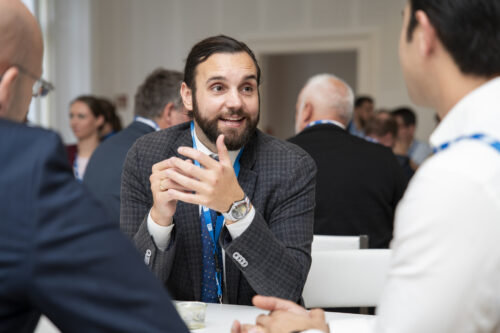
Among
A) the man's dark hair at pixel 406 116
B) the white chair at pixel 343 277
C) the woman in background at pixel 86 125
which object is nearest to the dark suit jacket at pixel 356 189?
the white chair at pixel 343 277

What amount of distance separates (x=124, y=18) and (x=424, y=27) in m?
9.37

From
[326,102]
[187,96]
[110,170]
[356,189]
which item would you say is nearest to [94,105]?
[110,170]

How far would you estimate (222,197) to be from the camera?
157cm

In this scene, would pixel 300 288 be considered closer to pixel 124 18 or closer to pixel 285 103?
pixel 124 18

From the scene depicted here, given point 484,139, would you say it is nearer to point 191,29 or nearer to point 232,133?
point 232,133

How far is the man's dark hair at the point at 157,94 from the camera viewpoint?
3.44 m

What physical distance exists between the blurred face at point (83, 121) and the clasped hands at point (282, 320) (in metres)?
4.36

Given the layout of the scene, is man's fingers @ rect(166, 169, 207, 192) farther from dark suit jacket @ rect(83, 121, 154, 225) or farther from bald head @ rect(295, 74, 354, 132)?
bald head @ rect(295, 74, 354, 132)

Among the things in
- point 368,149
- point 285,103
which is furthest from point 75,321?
point 285,103

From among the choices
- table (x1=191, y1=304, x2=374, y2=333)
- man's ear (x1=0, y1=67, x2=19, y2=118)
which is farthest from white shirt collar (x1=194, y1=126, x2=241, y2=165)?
man's ear (x1=0, y1=67, x2=19, y2=118)

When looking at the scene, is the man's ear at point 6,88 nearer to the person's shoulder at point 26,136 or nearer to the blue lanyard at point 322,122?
the person's shoulder at point 26,136

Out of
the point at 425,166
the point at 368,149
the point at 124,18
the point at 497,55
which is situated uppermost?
the point at 124,18

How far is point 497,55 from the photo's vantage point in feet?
3.24

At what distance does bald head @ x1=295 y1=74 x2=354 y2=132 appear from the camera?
11.8ft
